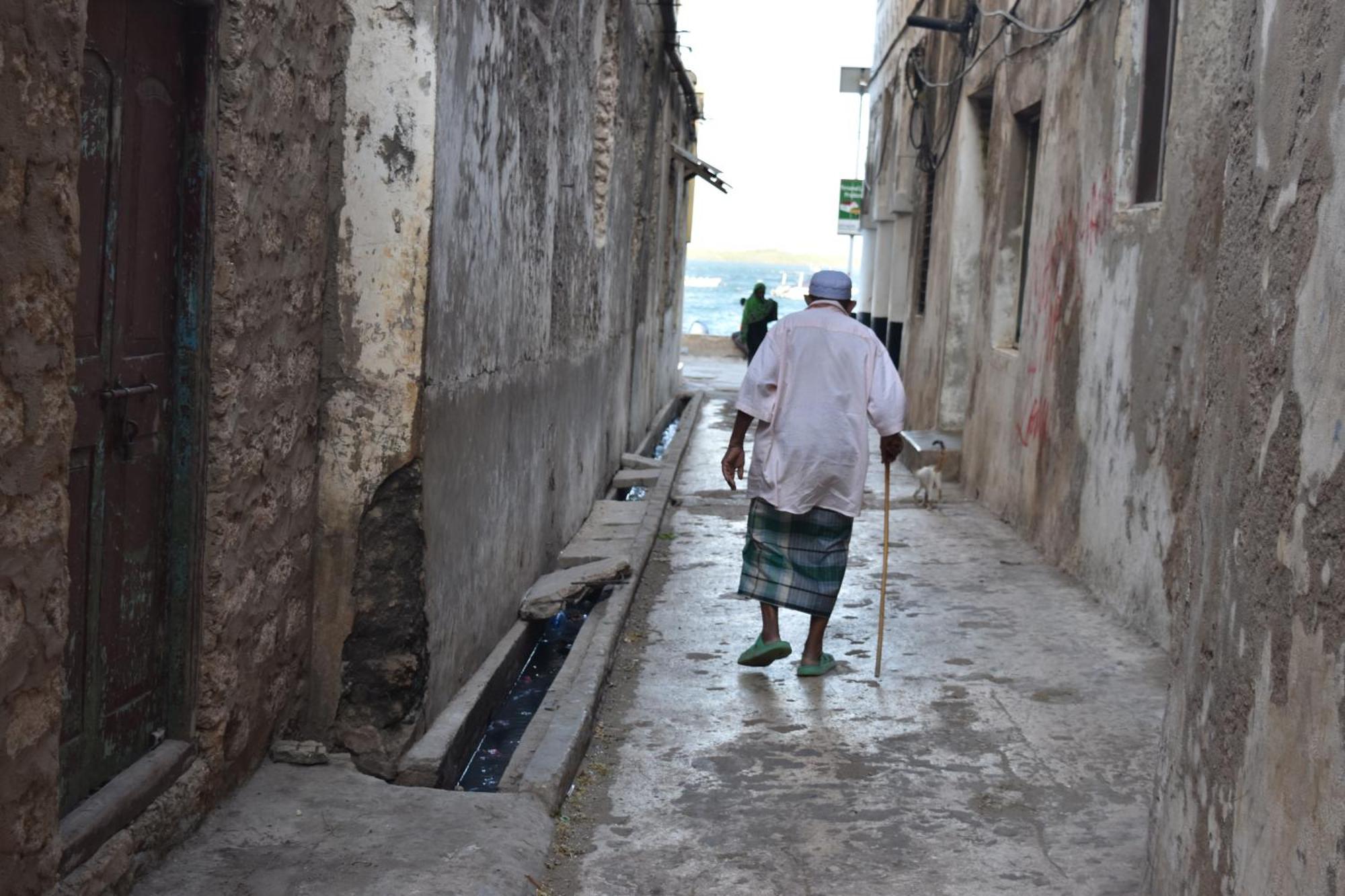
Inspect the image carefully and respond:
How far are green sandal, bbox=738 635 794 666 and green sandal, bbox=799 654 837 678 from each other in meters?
0.14

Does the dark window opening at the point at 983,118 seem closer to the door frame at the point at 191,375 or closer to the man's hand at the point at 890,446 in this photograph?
the man's hand at the point at 890,446

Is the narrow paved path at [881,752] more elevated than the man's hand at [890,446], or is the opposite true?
the man's hand at [890,446]

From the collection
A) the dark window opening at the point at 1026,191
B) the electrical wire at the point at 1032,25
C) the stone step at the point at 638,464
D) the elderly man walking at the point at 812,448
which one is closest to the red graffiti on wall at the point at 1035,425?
the dark window opening at the point at 1026,191

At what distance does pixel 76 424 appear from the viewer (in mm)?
3240

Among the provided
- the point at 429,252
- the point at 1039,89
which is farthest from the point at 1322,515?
the point at 1039,89

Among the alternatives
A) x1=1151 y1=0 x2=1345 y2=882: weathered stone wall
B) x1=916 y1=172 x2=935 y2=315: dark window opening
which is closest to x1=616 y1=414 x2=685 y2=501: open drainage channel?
x1=916 y1=172 x2=935 y2=315: dark window opening

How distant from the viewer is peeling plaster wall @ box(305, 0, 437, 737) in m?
4.48

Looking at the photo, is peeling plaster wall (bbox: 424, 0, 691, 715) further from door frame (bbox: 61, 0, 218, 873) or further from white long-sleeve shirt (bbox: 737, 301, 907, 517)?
white long-sleeve shirt (bbox: 737, 301, 907, 517)

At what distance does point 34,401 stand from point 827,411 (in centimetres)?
406

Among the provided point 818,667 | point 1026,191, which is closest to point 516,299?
point 818,667

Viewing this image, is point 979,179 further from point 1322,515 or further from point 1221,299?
point 1322,515

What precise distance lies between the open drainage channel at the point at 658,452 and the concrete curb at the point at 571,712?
377 cm

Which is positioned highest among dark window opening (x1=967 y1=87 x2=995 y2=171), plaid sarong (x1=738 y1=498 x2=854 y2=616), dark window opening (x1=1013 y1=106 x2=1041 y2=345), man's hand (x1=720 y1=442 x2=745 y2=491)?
dark window opening (x1=967 y1=87 x2=995 y2=171)

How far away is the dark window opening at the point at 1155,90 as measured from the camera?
7492 millimetres
